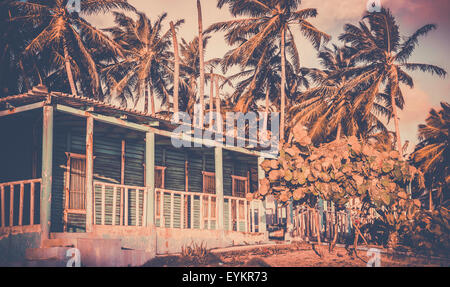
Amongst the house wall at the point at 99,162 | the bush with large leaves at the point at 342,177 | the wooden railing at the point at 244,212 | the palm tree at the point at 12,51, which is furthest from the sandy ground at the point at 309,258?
the palm tree at the point at 12,51

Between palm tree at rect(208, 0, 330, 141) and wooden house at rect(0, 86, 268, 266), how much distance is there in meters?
5.47

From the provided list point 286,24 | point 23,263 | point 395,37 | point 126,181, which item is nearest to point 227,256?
point 126,181

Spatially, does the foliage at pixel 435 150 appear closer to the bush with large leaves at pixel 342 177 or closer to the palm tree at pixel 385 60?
the palm tree at pixel 385 60

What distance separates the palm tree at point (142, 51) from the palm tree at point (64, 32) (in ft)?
16.4

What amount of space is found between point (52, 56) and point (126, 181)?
8.08m

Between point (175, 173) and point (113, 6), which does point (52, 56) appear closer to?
point (113, 6)

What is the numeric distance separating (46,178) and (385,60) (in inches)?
685

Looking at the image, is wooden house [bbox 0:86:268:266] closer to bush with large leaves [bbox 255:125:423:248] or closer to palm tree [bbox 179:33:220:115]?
bush with large leaves [bbox 255:125:423:248]

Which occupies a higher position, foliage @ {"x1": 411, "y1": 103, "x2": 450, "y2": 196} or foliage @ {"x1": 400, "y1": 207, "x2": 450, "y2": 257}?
foliage @ {"x1": 411, "y1": 103, "x2": 450, "y2": 196}

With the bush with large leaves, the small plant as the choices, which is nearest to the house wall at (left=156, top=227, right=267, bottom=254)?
the small plant

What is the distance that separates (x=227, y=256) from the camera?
54.1 feet

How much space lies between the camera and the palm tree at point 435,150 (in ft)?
77.0

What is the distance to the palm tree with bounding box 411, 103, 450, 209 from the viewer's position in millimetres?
23469

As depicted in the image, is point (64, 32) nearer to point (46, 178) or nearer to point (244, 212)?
point (244, 212)
